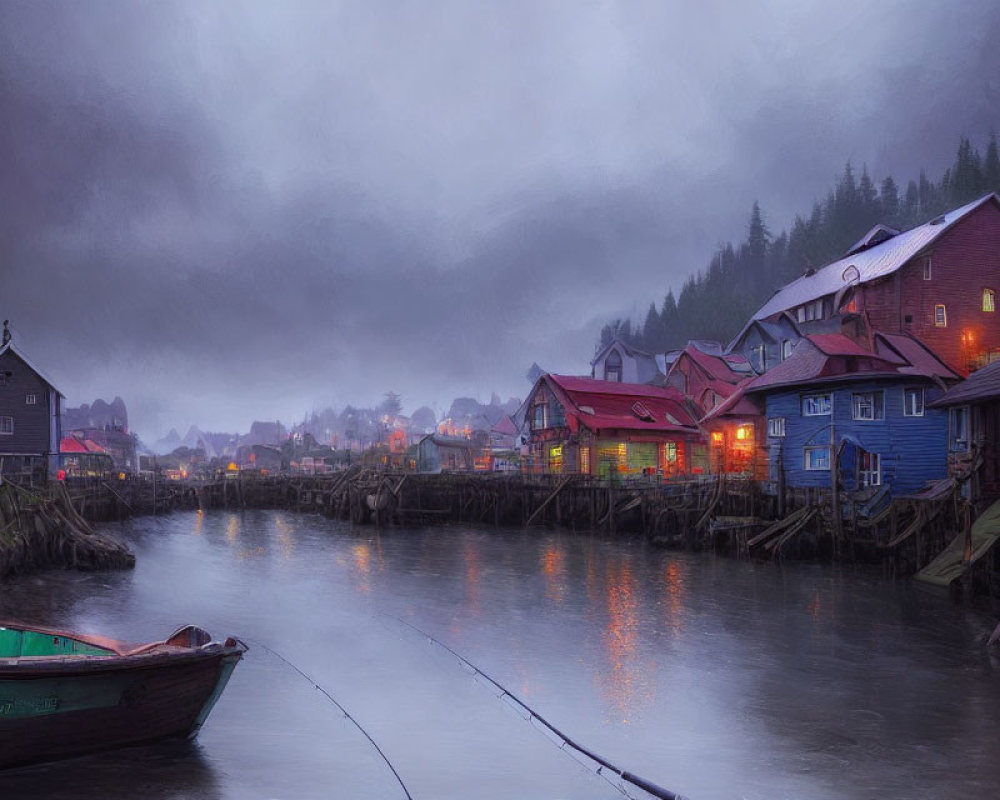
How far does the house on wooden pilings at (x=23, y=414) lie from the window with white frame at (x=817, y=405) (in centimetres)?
5057

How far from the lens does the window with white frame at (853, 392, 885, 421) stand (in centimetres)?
3738

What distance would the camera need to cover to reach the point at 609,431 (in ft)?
184

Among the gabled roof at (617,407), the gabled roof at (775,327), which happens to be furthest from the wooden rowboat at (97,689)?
the gabled roof at (775,327)

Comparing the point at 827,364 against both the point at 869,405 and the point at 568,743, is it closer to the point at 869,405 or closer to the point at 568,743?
the point at 869,405

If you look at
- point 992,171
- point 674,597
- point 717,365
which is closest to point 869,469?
point 674,597

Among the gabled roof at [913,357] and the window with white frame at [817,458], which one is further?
the window with white frame at [817,458]

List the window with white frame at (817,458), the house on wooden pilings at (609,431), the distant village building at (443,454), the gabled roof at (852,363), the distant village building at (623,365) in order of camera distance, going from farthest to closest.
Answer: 1. the distant village building at (623,365)
2. the distant village building at (443,454)
3. the house on wooden pilings at (609,431)
4. the window with white frame at (817,458)
5. the gabled roof at (852,363)

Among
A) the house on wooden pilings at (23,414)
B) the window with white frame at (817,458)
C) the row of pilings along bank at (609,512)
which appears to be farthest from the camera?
the house on wooden pilings at (23,414)

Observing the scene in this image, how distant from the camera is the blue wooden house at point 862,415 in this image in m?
36.6

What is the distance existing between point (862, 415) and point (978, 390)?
10578mm

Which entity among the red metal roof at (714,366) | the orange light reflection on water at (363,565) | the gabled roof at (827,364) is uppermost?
the red metal roof at (714,366)

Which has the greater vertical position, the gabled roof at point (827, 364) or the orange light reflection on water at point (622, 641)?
the gabled roof at point (827, 364)

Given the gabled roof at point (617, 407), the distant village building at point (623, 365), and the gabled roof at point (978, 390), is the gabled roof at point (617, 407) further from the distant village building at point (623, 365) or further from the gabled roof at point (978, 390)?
the gabled roof at point (978, 390)

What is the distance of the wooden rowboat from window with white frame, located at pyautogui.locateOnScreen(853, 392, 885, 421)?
111ft
